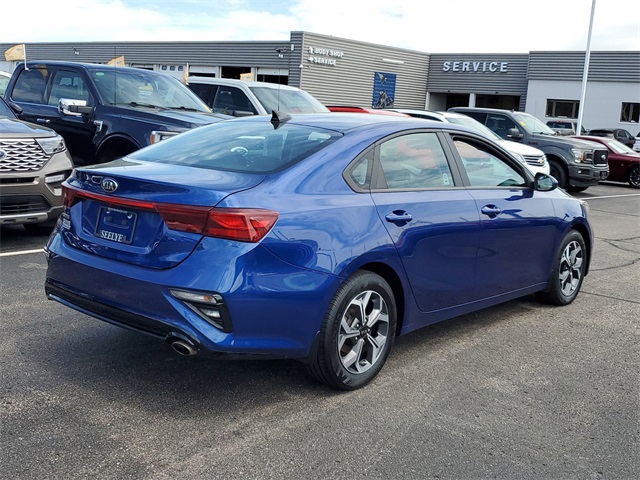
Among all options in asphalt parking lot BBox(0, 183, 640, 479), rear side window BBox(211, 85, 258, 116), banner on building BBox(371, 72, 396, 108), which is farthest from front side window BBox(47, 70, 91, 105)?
banner on building BBox(371, 72, 396, 108)

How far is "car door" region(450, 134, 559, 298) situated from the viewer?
497cm

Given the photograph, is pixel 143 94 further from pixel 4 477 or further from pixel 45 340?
pixel 4 477

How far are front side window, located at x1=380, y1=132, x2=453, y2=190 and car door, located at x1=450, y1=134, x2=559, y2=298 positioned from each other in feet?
0.71

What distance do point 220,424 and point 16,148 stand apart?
4.95m

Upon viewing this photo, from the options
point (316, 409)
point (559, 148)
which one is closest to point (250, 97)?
point (559, 148)

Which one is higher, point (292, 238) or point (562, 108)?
point (562, 108)

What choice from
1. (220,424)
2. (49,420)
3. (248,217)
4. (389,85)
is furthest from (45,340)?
(389,85)

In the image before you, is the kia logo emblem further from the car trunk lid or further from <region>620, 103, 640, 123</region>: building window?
<region>620, 103, 640, 123</region>: building window

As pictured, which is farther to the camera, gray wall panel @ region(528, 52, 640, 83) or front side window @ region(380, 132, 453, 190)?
gray wall panel @ region(528, 52, 640, 83)

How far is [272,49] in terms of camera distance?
43.1m

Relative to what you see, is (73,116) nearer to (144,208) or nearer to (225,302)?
(144,208)

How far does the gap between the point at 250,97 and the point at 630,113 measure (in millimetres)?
34660

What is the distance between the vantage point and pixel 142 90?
33.2ft

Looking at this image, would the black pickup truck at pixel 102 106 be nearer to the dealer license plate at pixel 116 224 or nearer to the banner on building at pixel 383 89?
the dealer license plate at pixel 116 224
